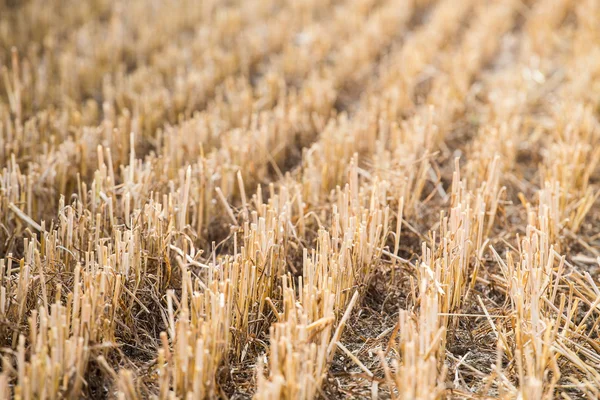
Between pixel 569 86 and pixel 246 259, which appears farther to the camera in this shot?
pixel 569 86

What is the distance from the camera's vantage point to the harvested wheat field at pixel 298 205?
68.7 inches

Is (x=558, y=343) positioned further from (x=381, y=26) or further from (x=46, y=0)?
(x=46, y=0)

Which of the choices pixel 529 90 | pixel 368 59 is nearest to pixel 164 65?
pixel 368 59

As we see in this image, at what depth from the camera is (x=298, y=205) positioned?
249 centimetres

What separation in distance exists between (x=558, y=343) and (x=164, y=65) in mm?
3210

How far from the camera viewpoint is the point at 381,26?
5.23 metres

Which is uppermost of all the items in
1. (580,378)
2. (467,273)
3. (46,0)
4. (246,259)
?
(46,0)

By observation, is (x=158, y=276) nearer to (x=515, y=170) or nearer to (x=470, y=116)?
(x=515, y=170)

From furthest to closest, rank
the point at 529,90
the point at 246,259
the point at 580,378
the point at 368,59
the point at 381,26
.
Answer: the point at 381,26 < the point at 368,59 < the point at 529,90 < the point at 246,259 < the point at 580,378

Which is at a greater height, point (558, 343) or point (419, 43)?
point (419, 43)

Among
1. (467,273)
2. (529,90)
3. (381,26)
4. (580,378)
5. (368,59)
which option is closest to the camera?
(580,378)

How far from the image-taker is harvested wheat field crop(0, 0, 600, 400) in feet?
5.73

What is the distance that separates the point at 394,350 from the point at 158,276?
76 cm

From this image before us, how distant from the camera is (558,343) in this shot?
74.7 inches
